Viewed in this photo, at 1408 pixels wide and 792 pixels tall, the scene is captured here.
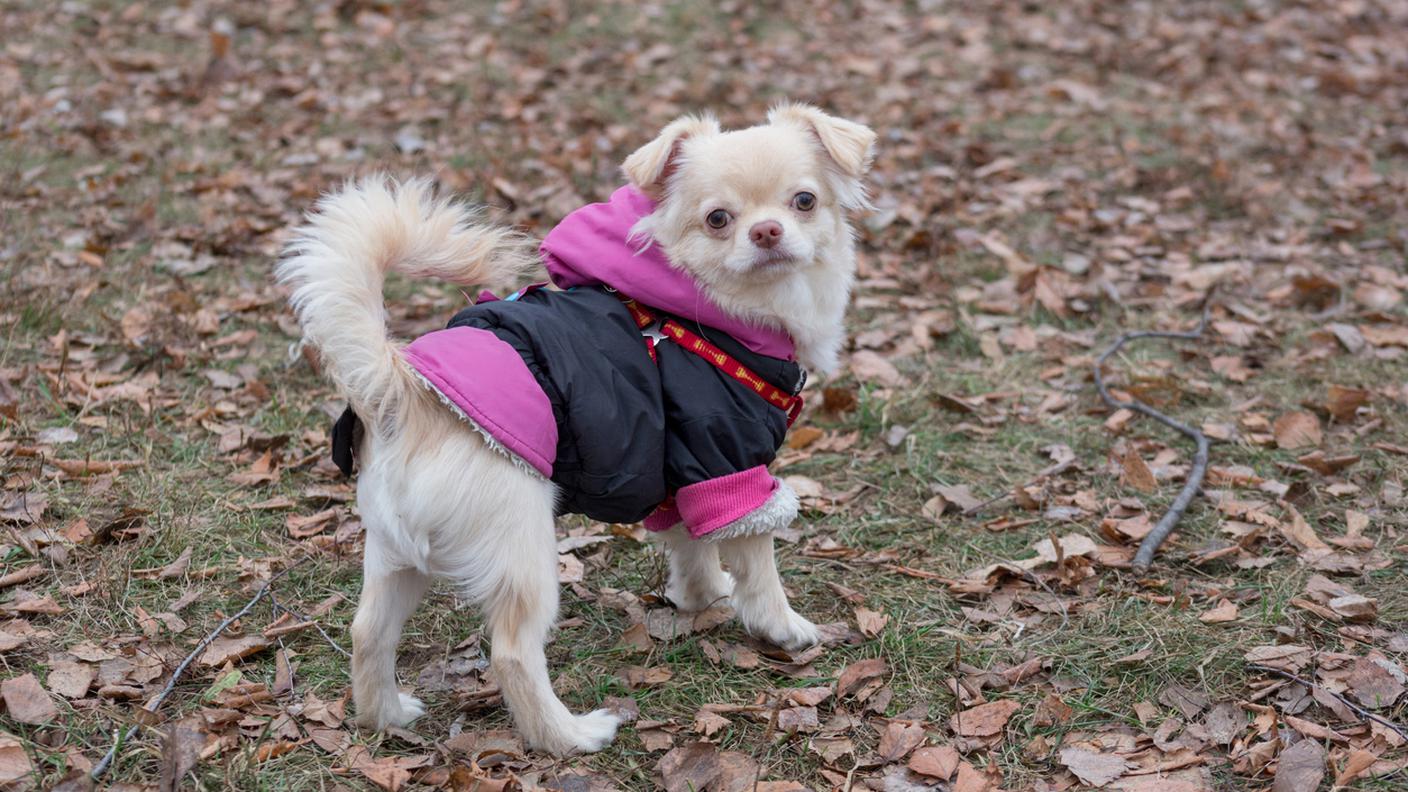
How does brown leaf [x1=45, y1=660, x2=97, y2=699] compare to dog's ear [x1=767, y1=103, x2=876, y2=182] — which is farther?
dog's ear [x1=767, y1=103, x2=876, y2=182]

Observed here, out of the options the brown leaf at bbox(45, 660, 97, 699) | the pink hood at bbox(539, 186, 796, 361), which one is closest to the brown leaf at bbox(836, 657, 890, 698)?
the pink hood at bbox(539, 186, 796, 361)

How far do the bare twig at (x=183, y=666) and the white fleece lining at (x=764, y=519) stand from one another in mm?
1399

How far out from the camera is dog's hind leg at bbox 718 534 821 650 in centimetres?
323

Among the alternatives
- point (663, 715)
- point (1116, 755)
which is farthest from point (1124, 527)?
→ point (663, 715)

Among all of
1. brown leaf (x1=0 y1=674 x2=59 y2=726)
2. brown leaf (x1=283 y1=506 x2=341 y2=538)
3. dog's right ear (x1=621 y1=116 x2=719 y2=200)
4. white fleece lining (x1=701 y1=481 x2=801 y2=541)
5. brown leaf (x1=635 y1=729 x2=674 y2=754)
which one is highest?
dog's right ear (x1=621 y1=116 x2=719 y2=200)

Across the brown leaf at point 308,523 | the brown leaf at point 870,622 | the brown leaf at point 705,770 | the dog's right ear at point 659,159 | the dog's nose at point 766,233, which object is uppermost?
the dog's right ear at point 659,159

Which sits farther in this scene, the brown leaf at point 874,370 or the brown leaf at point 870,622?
the brown leaf at point 874,370

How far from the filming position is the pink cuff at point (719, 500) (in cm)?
301

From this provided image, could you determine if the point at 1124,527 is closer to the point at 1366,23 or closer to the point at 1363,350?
the point at 1363,350

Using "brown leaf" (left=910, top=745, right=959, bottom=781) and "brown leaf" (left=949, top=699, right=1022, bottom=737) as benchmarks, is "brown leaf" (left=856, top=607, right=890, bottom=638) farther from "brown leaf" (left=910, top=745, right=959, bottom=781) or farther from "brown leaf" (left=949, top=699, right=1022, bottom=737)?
"brown leaf" (left=910, top=745, right=959, bottom=781)

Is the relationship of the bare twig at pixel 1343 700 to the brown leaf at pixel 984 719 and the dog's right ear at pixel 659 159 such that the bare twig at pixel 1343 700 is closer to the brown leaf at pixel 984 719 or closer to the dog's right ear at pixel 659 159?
the brown leaf at pixel 984 719

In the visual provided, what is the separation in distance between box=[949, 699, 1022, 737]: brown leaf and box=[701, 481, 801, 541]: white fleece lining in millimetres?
686

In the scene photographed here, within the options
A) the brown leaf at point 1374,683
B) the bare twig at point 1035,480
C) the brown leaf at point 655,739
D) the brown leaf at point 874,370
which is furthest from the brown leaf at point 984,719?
the brown leaf at point 874,370

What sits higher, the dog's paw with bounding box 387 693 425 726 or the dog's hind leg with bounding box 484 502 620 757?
the dog's hind leg with bounding box 484 502 620 757
